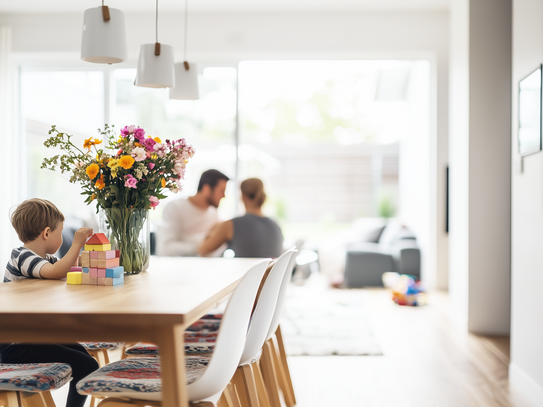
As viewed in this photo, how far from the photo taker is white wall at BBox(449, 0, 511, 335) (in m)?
3.81

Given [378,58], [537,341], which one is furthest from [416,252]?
[537,341]

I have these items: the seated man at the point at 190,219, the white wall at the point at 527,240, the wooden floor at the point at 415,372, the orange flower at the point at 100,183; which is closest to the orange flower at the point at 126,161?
the orange flower at the point at 100,183

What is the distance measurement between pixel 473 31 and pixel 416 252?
115 inches

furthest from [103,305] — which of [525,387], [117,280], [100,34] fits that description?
[525,387]

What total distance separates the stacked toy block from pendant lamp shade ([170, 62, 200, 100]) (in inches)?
52.2

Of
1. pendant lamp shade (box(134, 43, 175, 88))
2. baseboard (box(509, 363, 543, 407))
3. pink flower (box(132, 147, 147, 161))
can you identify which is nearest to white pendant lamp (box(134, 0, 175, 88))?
pendant lamp shade (box(134, 43, 175, 88))

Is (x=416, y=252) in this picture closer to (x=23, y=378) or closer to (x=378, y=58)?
(x=378, y=58)

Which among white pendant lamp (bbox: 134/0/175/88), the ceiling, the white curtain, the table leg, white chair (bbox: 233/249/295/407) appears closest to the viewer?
the table leg

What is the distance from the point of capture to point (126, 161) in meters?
1.77

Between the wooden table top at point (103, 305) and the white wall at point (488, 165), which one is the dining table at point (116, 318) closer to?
the wooden table top at point (103, 305)

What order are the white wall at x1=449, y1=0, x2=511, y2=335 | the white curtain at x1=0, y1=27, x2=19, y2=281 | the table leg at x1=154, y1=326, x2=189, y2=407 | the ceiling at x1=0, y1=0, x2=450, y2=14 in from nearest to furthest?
the table leg at x1=154, y1=326, x2=189, y2=407
the white wall at x1=449, y1=0, x2=511, y2=335
the ceiling at x1=0, y1=0, x2=450, y2=14
the white curtain at x1=0, y1=27, x2=19, y2=281

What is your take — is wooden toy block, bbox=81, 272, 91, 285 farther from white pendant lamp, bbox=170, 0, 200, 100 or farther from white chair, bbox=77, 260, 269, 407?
white pendant lamp, bbox=170, 0, 200, 100

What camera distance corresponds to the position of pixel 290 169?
1076 centimetres

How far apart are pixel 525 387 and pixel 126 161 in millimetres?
2265
